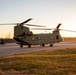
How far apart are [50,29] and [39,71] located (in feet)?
120

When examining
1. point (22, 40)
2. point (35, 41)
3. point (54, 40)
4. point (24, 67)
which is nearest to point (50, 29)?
point (54, 40)

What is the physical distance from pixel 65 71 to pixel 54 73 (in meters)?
0.90

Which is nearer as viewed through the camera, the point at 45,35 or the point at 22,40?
the point at 22,40

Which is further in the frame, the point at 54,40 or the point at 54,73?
the point at 54,40

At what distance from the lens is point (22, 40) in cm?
4372

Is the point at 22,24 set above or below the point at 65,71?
above

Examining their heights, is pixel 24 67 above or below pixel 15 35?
below

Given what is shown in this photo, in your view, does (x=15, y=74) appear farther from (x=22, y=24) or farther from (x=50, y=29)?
(x=50, y=29)

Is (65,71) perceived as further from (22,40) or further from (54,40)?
(54,40)

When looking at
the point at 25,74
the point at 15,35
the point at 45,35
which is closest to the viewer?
the point at 25,74

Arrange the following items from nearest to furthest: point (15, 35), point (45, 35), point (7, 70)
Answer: point (7, 70), point (15, 35), point (45, 35)

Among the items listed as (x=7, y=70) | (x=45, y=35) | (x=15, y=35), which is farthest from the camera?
(x=45, y=35)

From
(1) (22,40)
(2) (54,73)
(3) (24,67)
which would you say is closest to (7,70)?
(3) (24,67)

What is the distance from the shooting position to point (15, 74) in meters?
13.5
